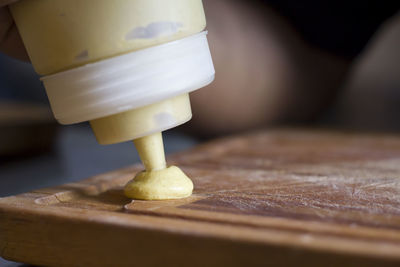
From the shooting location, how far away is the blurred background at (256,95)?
2.33 ft

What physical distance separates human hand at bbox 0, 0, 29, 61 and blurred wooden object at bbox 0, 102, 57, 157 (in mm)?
406

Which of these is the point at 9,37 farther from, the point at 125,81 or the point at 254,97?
the point at 254,97

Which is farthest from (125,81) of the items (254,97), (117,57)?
(254,97)

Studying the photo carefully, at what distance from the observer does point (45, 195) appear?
37 centimetres

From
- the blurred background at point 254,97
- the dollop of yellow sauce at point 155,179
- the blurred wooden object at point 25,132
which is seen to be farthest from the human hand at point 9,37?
the blurred wooden object at point 25,132

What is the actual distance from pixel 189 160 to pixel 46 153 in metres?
0.41

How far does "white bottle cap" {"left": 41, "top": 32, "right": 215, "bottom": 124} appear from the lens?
305 mm

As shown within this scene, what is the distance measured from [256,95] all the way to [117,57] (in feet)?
1.60

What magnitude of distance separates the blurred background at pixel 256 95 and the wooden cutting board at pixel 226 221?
27cm

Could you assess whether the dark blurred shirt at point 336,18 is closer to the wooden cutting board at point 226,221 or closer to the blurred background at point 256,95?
the blurred background at point 256,95

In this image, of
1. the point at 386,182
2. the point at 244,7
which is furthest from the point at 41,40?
the point at 244,7

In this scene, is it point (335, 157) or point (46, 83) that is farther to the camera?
point (335, 157)

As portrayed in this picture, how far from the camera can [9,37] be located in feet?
1.15

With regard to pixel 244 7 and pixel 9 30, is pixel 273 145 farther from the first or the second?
pixel 9 30
